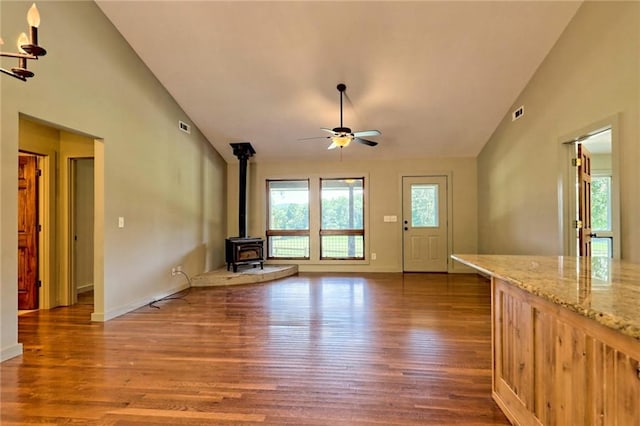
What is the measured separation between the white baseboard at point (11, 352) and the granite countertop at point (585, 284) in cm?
365

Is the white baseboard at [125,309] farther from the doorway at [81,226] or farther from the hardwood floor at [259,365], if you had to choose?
the doorway at [81,226]

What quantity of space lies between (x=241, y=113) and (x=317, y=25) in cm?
221

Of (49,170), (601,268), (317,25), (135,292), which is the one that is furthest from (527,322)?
(49,170)

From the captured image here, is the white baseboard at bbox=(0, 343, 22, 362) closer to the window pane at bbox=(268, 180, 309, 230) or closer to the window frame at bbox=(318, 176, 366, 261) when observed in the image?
the window pane at bbox=(268, 180, 309, 230)

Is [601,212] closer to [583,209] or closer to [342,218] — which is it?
[583,209]

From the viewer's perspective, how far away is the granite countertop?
35.6 inches

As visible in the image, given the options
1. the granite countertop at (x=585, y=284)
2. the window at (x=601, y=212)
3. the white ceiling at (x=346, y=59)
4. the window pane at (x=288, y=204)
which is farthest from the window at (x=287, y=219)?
the window at (x=601, y=212)

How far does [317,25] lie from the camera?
12.5ft

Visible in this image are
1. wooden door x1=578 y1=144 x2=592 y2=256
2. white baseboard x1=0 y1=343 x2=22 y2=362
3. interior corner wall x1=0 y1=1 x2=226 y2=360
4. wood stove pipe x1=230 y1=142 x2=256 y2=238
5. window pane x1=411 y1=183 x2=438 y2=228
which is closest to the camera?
white baseboard x1=0 y1=343 x2=22 y2=362

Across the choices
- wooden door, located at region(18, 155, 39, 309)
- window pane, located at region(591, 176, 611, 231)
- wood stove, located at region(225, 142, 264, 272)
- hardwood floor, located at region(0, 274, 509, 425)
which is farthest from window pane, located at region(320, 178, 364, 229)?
wooden door, located at region(18, 155, 39, 309)

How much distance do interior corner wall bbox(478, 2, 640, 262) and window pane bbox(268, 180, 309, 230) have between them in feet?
12.2

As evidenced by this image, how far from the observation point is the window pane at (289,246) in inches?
282

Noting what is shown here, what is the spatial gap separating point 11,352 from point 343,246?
542cm

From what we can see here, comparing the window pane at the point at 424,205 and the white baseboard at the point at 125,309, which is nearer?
the white baseboard at the point at 125,309
